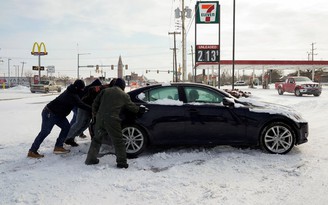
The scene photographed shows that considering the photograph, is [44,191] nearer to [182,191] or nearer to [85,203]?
[85,203]

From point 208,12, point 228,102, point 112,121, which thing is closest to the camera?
point 112,121

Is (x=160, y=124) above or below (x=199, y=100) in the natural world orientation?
below

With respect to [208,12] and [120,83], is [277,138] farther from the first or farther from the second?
[208,12]

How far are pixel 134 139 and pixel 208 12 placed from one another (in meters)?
14.6

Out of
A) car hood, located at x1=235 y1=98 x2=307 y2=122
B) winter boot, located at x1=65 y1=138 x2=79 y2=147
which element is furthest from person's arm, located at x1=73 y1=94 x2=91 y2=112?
car hood, located at x1=235 y1=98 x2=307 y2=122

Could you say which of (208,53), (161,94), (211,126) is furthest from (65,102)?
(208,53)

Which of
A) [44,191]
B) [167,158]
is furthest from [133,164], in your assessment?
[44,191]

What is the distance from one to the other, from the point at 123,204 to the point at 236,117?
9.90 feet

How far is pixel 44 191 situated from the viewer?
13.9 feet

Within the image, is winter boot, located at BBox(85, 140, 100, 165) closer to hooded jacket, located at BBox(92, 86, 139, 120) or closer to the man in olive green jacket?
the man in olive green jacket

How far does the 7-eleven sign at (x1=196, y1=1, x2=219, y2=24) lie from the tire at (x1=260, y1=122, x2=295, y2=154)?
13985 millimetres

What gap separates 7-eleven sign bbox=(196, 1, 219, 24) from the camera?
18.8m

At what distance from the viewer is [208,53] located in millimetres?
17562

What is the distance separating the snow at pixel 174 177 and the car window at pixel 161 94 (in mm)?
1078
